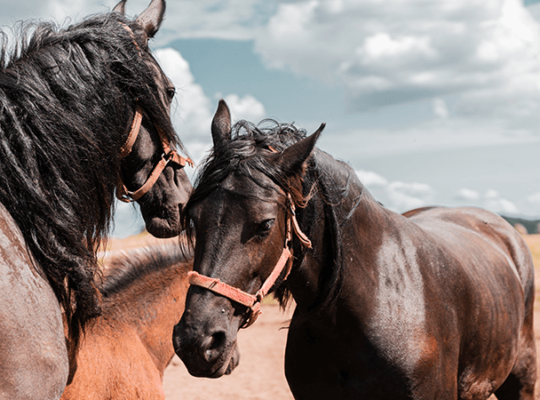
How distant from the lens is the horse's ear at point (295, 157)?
2.22 meters

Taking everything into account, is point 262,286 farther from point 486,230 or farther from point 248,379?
point 248,379

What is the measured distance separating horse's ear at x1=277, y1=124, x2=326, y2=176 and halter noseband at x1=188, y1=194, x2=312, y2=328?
0.12 metres

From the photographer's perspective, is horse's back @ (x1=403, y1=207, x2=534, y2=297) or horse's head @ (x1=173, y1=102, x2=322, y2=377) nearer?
horse's head @ (x1=173, y1=102, x2=322, y2=377)

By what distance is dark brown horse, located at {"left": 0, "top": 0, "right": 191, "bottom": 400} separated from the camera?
5.86 feet

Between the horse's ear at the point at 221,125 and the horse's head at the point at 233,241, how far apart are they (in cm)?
20

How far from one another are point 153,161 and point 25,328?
48.5 inches

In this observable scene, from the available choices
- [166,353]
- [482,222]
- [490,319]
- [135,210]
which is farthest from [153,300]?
[482,222]

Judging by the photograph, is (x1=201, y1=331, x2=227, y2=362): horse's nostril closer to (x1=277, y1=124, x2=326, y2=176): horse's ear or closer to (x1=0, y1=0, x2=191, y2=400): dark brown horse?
(x1=0, y1=0, x2=191, y2=400): dark brown horse

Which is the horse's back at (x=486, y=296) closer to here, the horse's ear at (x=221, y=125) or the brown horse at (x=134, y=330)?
the horse's ear at (x=221, y=125)

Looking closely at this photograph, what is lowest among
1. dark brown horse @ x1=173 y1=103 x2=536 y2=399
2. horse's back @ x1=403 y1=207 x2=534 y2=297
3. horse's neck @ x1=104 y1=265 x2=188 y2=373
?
horse's neck @ x1=104 y1=265 x2=188 y2=373

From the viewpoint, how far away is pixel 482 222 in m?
4.63

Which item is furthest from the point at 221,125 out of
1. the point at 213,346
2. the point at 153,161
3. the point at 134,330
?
the point at 134,330

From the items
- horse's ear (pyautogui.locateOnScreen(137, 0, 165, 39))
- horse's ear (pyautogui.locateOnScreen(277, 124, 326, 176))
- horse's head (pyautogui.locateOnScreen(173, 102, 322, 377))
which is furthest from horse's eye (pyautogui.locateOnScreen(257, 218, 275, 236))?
horse's ear (pyautogui.locateOnScreen(137, 0, 165, 39))

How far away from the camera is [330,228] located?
8.21 ft
